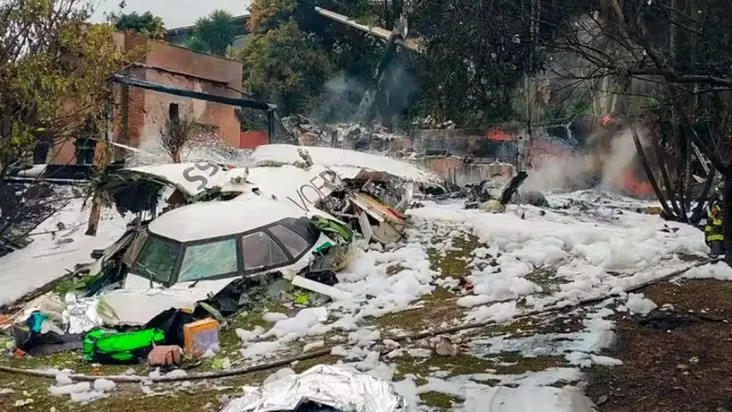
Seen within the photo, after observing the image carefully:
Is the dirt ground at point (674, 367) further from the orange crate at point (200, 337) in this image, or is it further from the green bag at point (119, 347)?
the green bag at point (119, 347)

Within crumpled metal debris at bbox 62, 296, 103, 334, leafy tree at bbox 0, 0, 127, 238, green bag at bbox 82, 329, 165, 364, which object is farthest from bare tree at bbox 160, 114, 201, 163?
green bag at bbox 82, 329, 165, 364

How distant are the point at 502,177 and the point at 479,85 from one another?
15054 mm

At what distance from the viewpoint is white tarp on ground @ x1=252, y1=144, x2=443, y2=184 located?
1408 centimetres

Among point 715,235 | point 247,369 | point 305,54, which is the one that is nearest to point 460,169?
point 305,54

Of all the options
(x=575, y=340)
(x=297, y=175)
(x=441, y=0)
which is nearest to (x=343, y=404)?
(x=575, y=340)

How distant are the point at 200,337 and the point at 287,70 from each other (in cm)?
2707

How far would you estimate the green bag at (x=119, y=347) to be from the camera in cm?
649

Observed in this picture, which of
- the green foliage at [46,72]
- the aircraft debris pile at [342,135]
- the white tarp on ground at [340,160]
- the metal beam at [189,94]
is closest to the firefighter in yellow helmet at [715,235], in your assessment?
the white tarp on ground at [340,160]

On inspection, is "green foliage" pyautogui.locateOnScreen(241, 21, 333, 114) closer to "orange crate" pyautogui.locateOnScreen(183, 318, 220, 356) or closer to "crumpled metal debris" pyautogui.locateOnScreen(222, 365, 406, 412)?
"orange crate" pyautogui.locateOnScreen(183, 318, 220, 356)

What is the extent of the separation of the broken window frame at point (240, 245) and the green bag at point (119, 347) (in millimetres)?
1535

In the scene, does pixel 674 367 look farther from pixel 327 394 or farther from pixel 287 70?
pixel 287 70

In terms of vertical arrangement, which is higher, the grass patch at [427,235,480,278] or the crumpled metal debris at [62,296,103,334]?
the grass patch at [427,235,480,278]

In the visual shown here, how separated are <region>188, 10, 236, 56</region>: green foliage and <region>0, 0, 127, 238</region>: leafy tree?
29985mm

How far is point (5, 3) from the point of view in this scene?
8.95m
